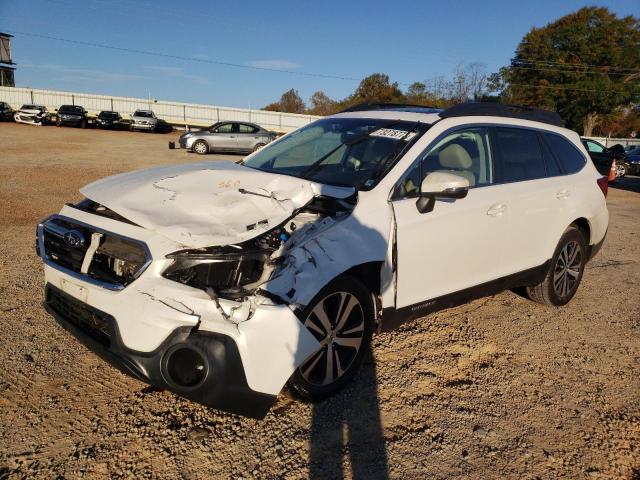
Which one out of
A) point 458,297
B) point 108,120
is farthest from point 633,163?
point 108,120

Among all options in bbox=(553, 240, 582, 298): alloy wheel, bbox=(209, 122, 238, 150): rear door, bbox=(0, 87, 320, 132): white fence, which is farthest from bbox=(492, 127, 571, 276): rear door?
bbox=(0, 87, 320, 132): white fence

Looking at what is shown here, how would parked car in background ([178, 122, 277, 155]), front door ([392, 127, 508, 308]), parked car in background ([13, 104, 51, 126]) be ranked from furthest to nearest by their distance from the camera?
parked car in background ([13, 104, 51, 126]), parked car in background ([178, 122, 277, 155]), front door ([392, 127, 508, 308])

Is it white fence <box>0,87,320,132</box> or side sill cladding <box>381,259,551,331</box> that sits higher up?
white fence <box>0,87,320,132</box>

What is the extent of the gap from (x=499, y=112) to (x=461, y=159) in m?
0.69

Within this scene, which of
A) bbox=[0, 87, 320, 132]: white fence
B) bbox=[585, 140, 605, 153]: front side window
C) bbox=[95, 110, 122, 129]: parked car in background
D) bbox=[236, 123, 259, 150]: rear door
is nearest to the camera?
bbox=[585, 140, 605, 153]: front side window

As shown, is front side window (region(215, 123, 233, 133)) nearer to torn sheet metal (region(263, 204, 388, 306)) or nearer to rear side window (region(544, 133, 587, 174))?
rear side window (region(544, 133, 587, 174))

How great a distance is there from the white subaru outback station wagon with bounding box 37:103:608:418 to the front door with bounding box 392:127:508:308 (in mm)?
13

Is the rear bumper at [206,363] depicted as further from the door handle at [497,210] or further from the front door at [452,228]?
the door handle at [497,210]

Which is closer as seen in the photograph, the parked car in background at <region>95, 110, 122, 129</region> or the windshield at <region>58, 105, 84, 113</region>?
the windshield at <region>58, 105, 84, 113</region>

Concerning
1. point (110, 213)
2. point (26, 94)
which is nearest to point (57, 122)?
point (26, 94)

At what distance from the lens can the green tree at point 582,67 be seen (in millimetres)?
48031

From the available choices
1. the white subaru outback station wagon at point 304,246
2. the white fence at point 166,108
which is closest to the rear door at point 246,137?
the white fence at point 166,108

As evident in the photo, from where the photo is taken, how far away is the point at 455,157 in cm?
395

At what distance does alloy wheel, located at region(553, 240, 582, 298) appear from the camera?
4965 millimetres
